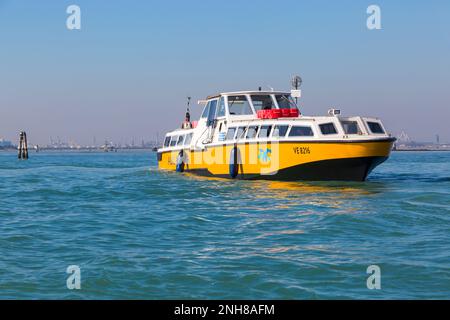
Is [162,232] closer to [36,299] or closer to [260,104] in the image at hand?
[36,299]

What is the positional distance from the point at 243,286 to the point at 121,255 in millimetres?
2932

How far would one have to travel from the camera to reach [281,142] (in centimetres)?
2356

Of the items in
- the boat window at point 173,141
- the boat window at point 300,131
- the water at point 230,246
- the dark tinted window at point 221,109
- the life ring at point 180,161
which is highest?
the dark tinted window at point 221,109

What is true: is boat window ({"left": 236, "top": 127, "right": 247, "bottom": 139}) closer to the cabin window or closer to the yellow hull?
the yellow hull

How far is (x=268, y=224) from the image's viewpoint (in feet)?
45.0

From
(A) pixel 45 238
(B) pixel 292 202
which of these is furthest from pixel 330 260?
(B) pixel 292 202

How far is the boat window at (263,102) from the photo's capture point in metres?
29.3

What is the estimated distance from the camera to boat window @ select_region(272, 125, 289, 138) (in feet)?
78.5

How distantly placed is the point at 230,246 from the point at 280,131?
13.5 metres

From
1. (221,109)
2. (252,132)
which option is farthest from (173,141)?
(252,132)

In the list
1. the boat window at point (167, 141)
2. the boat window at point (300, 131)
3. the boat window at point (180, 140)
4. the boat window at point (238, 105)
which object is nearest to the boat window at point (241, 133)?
the boat window at point (238, 105)

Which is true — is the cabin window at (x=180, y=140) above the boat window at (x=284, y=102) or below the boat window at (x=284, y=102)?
below

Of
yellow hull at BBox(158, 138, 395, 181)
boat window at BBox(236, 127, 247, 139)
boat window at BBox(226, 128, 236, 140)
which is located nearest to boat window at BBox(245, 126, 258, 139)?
boat window at BBox(236, 127, 247, 139)

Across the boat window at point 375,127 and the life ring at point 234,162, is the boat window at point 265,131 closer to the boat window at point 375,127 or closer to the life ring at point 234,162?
the life ring at point 234,162
